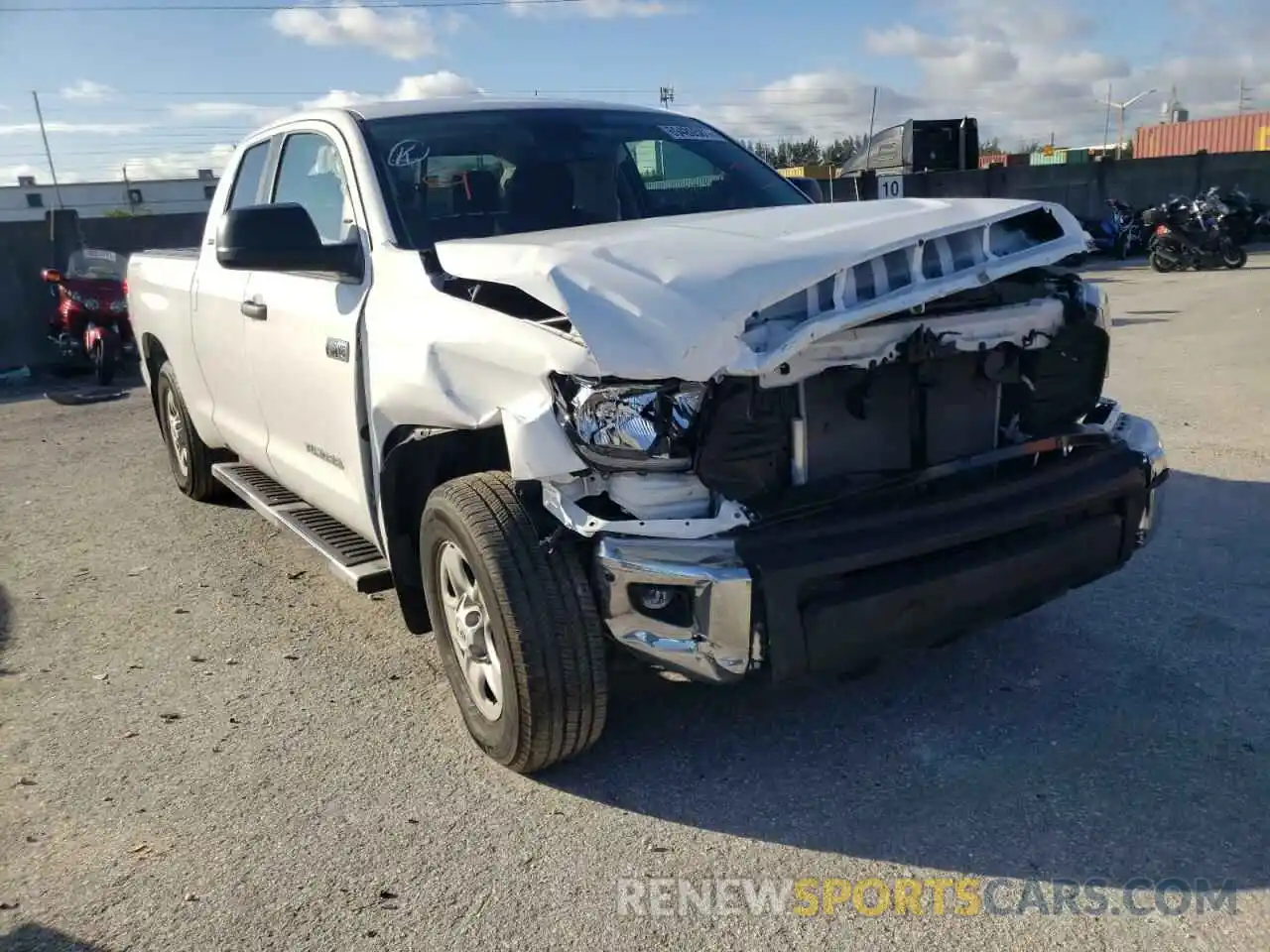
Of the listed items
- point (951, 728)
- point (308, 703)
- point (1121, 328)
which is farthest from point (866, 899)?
point (1121, 328)

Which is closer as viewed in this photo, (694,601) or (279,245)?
(694,601)

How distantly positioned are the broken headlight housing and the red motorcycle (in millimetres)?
11223

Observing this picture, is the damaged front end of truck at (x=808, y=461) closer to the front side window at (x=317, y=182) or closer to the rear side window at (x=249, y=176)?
the front side window at (x=317, y=182)

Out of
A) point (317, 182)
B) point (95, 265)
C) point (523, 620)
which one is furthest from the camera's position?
point (95, 265)

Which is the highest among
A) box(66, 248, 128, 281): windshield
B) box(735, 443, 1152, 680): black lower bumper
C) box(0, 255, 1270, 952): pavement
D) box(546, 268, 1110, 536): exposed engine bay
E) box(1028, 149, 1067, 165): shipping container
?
box(1028, 149, 1067, 165): shipping container

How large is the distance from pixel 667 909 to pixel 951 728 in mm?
1192

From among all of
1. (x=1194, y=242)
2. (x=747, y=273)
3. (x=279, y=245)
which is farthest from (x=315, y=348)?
(x=1194, y=242)

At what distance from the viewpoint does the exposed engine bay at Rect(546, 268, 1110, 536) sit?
280 cm

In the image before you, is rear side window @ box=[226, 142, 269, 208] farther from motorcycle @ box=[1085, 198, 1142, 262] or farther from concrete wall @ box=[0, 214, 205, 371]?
motorcycle @ box=[1085, 198, 1142, 262]

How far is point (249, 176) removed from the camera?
17.1 ft

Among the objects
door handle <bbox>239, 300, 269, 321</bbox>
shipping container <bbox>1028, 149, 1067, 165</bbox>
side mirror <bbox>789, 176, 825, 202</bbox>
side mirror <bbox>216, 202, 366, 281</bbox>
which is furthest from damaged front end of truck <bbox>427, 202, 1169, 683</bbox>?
shipping container <bbox>1028, 149, 1067, 165</bbox>

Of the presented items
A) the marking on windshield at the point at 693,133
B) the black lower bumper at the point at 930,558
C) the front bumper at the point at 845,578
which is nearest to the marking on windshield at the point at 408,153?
the marking on windshield at the point at 693,133

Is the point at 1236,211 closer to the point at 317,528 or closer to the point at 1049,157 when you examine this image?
the point at 317,528

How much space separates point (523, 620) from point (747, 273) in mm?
1076
